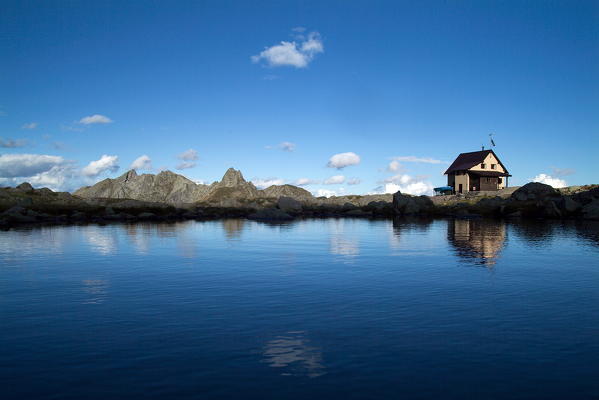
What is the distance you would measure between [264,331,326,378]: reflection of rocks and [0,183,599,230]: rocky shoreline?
56.8 m

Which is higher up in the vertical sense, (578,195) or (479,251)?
(578,195)

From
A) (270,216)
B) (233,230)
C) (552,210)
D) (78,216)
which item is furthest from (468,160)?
(78,216)

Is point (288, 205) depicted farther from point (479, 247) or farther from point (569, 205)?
point (479, 247)

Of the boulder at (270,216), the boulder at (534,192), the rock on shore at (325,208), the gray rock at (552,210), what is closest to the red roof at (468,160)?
the rock on shore at (325,208)

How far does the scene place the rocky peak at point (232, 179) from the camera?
18712 cm

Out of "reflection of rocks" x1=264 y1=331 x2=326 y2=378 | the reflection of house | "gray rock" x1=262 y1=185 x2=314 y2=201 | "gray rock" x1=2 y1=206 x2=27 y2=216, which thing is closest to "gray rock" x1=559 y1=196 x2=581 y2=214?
the reflection of house

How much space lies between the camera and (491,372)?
8.52 meters

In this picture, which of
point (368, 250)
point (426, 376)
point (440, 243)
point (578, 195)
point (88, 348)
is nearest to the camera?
point (426, 376)

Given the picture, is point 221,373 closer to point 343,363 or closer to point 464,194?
point 343,363

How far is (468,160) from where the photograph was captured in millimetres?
93500

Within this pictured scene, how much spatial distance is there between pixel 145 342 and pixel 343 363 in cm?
497

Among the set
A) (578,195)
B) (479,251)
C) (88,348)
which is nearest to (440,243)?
(479,251)

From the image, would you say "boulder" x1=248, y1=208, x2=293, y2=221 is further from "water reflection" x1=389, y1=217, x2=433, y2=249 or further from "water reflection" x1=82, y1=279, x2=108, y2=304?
"water reflection" x1=82, y1=279, x2=108, y2=304

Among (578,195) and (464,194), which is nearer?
(578,195)
